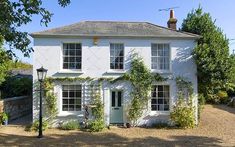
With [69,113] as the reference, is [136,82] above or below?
above

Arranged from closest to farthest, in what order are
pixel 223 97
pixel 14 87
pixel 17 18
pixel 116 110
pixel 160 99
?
pixel 17 18, pixel 116 110, pixel 160 99, pixel 14 87, pixel 223 97

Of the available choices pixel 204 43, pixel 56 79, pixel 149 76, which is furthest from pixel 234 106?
pixel 56 79

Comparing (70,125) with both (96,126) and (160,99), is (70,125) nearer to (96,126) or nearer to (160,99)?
(96,126)

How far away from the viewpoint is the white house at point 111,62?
18859 millimetres

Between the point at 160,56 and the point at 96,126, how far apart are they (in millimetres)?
5863

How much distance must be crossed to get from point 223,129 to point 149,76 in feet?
17.1

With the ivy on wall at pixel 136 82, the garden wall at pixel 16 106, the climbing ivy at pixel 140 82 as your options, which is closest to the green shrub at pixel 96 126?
the ivy on wall at pixel 136 82

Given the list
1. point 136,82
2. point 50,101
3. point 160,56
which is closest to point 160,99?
point 136,82

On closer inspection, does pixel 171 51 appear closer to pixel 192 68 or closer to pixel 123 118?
pixel 192 68

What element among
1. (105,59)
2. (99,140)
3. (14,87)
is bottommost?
(99,140)

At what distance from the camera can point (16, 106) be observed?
22766 mm

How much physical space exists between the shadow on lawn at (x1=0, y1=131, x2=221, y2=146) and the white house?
3264mm

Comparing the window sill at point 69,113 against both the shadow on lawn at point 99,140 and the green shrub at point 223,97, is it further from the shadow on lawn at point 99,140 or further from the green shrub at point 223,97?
the green shrub at point 223,97

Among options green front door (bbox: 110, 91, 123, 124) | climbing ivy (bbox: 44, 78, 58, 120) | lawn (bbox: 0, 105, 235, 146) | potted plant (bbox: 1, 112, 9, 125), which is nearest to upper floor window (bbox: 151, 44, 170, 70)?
green front door (bbox: 110, 91, 123, 124)
